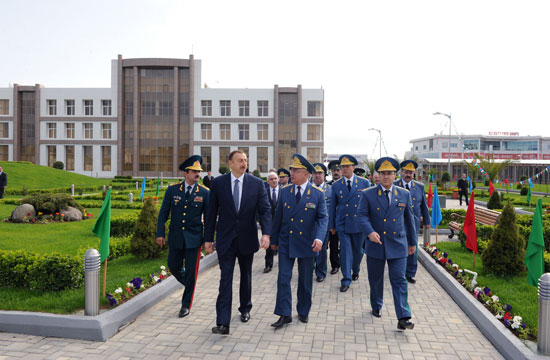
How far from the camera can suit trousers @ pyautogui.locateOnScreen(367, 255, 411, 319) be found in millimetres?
5121

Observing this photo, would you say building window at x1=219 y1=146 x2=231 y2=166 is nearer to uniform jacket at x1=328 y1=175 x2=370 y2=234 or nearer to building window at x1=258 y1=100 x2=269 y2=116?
building window at x1=258 y1=100 x2=269 y2=116

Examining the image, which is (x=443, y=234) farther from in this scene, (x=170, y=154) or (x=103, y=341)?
(x=170, y=154)

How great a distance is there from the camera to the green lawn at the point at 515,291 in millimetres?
5255

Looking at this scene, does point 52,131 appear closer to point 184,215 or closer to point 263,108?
point 263,108

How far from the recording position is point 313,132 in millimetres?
57812

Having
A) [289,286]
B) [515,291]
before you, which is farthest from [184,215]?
[515,291]

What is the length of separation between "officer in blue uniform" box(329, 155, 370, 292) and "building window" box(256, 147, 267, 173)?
166 feet

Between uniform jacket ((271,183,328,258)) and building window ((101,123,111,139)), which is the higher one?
building window ((101,123,111,139))

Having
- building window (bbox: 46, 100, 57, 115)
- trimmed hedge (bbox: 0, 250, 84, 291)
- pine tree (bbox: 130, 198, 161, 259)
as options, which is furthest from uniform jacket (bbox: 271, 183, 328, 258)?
building window (bbox: 46, 100, 57, 115)

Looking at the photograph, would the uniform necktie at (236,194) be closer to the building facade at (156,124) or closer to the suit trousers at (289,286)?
the suit trousers at (289,286)

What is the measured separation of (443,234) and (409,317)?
887 centimetres

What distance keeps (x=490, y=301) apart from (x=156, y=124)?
56.6 metres

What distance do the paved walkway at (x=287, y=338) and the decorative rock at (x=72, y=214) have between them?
814cm

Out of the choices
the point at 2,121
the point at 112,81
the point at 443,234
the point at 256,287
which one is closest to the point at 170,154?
the point at 112,81
